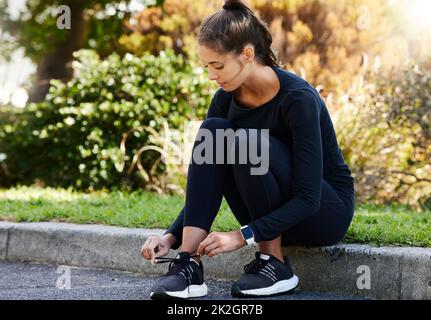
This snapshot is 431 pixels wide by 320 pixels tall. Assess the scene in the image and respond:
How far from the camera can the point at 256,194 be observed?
2746mm

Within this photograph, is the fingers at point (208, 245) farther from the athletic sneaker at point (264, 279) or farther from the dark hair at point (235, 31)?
the dark hair at point (235, 31)

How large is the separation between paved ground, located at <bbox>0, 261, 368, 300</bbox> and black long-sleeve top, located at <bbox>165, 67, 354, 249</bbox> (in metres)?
0.35

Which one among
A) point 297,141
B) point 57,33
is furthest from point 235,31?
point 57,33

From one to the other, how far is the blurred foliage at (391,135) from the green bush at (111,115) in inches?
62.9

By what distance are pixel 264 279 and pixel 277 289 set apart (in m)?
0.08

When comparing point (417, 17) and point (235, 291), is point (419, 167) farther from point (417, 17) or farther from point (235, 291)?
point (417, 17)

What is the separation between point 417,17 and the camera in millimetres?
10930

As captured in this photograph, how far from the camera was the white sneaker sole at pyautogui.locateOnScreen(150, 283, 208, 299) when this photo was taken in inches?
107

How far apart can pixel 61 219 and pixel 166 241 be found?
5.46ft

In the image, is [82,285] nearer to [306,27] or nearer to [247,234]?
[247,234]

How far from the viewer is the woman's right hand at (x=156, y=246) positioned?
113 inches

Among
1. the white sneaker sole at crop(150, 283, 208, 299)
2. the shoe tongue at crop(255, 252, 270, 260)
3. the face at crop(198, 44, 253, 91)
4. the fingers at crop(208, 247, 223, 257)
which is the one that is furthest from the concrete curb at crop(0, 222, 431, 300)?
the face at crop(198, 44, 253, 91)

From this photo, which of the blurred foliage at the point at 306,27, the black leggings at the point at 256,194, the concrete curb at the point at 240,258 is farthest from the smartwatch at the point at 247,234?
the blurred foliage at the point at 306,27

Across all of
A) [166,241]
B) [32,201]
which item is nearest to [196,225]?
[166,241]
